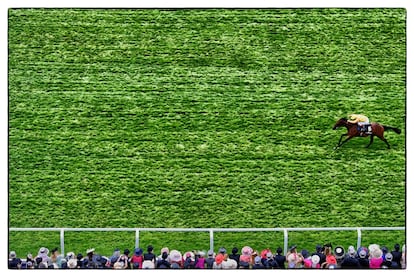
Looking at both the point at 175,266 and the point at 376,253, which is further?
the point at 376,253

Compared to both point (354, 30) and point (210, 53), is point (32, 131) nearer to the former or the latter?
point (210, 53)

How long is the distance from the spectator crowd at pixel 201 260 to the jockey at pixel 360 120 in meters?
1.40

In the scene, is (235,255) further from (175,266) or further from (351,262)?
(351,262)

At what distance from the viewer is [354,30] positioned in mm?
11727

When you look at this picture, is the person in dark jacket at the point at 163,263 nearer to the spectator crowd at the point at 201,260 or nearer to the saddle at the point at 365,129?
the spectator crowd at the point at 201,260

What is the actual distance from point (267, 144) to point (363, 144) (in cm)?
112

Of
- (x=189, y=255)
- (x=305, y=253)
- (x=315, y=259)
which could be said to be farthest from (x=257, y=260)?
(x=189, y=255)

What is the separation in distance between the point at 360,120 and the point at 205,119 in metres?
1.80

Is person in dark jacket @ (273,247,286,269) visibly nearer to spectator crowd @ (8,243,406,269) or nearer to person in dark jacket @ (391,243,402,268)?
spectator crowd @ (8,243,406,269)

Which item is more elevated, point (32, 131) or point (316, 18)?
point (316, 18)

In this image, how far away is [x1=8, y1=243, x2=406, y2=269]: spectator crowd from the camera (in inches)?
451

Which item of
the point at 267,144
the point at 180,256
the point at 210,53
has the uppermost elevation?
the point at 210,53

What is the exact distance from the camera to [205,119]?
38.5 ft

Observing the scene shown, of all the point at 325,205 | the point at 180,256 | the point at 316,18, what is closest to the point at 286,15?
the point at 316,18
